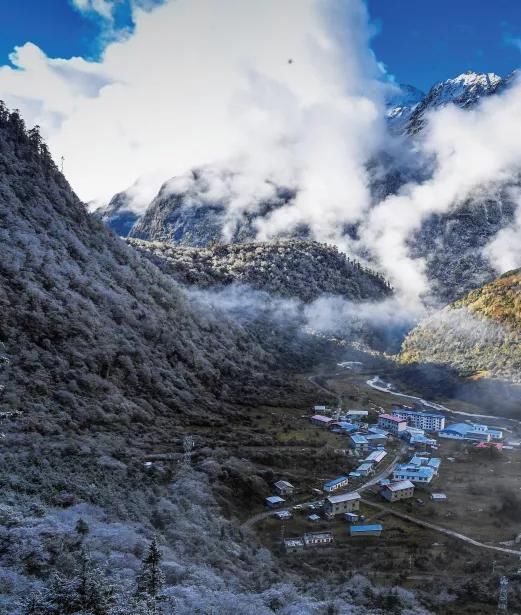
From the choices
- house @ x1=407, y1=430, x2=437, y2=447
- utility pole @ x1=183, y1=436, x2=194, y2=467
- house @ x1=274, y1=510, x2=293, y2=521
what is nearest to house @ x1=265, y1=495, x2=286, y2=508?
house @ x1=274, y1=510, x2=293, y2=521

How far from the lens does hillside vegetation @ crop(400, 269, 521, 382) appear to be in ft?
427

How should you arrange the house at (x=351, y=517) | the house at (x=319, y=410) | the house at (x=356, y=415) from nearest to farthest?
the house at (x=351, y=517) → the house at (x=356, y=415) → the house at (x=319, y=410)

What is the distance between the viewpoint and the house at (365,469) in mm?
68881

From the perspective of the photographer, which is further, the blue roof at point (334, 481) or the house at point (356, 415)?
the house at point (356, 415)

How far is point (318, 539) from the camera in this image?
49.7 m

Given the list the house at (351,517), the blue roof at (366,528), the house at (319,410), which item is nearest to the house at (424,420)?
the house at (319,410)

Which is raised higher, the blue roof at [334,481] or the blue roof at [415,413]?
the blue roof at [415,413]

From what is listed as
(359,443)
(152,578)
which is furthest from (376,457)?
(152,578)

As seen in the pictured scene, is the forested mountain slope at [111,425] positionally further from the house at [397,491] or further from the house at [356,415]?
the house at [356,415]

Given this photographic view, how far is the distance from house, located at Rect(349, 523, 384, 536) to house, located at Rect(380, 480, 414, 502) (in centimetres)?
876

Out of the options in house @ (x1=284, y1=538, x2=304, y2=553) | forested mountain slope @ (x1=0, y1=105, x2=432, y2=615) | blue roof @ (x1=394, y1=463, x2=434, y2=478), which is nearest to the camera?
forested mountain slope @ (x1=0, y1=105, x2=432, y2=615)

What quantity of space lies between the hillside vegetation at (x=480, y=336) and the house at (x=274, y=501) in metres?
80.2

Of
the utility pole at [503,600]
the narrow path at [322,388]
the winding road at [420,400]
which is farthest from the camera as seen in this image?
the narrow path at [322,388]

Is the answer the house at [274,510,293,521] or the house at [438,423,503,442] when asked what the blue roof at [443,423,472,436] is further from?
the house at [274,510,293,521]
